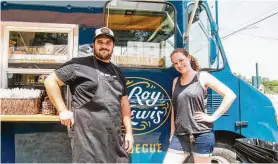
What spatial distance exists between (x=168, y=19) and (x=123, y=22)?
58 cm

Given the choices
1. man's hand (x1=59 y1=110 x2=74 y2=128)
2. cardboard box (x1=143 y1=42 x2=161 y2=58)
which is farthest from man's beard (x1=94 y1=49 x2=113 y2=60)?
cardboard box (x1=143 y1=42 x2=161 y2=58)

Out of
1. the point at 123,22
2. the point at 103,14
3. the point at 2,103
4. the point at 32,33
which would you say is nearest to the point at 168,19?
the point at 123,22

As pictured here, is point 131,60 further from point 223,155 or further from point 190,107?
point 223,155

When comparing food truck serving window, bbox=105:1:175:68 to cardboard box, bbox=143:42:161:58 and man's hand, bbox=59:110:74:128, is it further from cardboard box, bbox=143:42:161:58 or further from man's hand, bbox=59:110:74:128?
man's hand, bbox=59:110:74:128

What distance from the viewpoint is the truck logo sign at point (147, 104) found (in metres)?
3.48

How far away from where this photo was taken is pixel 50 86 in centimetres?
257

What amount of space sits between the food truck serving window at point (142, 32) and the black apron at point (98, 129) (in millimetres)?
987

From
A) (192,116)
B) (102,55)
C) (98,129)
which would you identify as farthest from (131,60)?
(98,129)

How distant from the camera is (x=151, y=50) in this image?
3650 millimetres

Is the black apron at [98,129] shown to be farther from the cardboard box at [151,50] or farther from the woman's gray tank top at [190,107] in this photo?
the cardboard box at [151,50]

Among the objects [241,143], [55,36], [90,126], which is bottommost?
[241,143]

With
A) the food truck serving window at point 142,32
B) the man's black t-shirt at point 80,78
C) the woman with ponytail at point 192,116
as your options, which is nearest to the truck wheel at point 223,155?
the woman with ponytail at point 192,116

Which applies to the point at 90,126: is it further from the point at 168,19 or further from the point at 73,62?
the point at 168,19

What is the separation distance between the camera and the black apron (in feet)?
8.39
